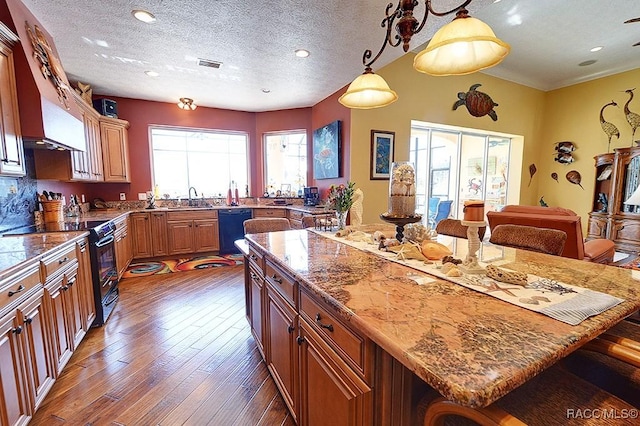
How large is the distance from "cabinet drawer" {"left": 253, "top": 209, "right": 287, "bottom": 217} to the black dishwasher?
0.49 ft

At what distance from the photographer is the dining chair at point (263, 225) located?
260 cm

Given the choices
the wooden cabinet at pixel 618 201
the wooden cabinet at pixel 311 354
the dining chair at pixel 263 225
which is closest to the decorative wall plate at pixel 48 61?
the dining chair at pixel 263 225

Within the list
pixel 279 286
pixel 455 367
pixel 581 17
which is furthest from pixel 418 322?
pixel 581 17

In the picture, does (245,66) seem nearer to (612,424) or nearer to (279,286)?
(279,286)

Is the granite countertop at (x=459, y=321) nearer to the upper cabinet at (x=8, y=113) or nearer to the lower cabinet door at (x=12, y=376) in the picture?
the lower cabinet door at (x=12, y=376)

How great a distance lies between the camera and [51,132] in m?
2.32

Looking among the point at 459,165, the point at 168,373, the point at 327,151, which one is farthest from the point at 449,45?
the point at 459,165

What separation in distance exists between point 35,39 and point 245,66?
1.88m

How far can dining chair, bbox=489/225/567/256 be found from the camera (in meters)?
1.70

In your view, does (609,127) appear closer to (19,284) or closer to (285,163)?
(285,163)

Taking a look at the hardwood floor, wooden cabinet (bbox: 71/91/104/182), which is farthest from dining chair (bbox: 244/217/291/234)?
wooden cabinet (bbox: 71/91/104/182)

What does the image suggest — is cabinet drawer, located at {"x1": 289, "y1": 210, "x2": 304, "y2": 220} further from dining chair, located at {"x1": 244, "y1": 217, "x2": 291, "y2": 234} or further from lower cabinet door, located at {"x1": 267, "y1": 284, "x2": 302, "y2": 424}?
lower cabinet door, located at {"x1": 267, "y1": 284, "x2": 302, "y2": 424}

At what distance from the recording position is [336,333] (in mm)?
962

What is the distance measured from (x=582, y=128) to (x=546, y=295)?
7.08 metres
